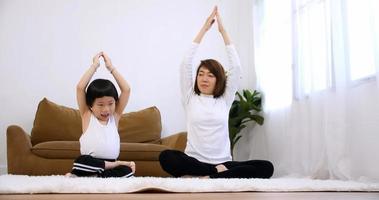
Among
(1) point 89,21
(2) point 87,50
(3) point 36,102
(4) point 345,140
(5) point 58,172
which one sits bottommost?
(5) point 58,172

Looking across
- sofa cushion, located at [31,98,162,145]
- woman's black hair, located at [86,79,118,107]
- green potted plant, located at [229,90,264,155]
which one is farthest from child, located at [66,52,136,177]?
green potted plant, located at [229,90,264,155]

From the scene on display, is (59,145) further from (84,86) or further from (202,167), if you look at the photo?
(202,167)

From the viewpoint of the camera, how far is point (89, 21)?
13.3 feet

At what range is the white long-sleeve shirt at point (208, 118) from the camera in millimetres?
2457

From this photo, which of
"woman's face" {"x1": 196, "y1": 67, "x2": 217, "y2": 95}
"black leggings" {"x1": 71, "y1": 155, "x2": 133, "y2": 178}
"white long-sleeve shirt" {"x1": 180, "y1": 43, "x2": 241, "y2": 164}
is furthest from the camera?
"woman's face" {"x1": 196, "y1": 67, "x2": 217, "y2": 95}

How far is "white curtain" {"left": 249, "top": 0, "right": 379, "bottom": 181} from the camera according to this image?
2.38 m

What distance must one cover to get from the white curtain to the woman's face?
0.72 meters

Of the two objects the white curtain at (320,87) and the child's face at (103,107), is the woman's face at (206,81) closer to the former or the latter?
the child's face at (103,107)

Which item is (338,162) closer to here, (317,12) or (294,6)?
(317,12)

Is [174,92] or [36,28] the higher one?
[36,28]

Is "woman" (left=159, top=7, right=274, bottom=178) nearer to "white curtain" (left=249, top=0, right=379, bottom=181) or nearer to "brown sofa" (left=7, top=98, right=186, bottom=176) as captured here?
"white curtain" (left=249, top=0, right=379, bottom=181)

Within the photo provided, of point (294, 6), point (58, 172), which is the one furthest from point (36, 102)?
point (294, 6)

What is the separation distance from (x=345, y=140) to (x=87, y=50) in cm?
248

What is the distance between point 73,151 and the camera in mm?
2973
